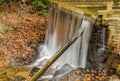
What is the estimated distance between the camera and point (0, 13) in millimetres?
15570

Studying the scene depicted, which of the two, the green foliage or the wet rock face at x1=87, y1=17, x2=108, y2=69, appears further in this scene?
the green foliage

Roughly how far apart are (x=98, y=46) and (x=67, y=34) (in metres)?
2.58

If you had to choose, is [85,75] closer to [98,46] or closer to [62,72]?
[62,72]

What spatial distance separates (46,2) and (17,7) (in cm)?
224

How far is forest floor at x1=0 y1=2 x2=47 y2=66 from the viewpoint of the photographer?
11660 millimetres

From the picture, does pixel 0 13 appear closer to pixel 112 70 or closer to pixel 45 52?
pixel 45 52

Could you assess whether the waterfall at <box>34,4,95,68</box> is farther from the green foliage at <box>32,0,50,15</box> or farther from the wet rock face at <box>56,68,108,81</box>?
the green foliage at <box>32,0,50,15</box>

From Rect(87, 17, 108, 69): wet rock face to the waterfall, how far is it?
0.22m

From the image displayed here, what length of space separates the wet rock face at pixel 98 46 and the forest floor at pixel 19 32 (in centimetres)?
330

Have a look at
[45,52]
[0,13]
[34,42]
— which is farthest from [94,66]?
[0,13]

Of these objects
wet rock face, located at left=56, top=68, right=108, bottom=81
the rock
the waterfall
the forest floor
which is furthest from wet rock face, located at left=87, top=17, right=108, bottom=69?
the forest floor

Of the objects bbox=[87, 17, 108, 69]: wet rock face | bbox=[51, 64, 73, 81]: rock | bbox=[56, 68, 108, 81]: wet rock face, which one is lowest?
bbox=[51, 64, 73, 81]: rock

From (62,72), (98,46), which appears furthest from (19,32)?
(98,46)

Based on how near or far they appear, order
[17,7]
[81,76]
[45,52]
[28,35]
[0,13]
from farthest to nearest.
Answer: [17,7], [0,13], [28,35], [45,52], [81,76]
